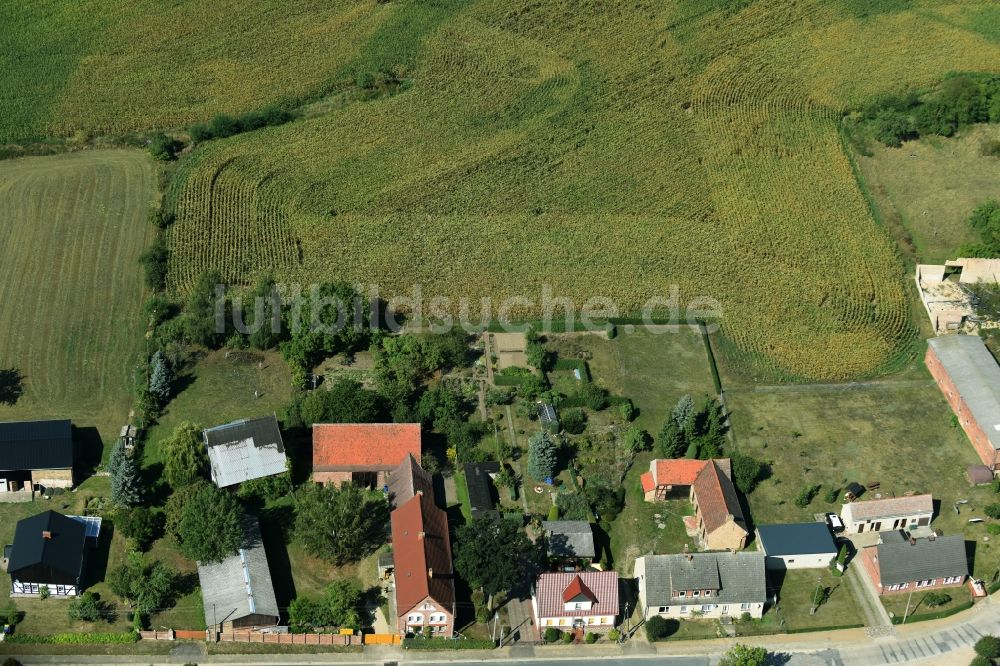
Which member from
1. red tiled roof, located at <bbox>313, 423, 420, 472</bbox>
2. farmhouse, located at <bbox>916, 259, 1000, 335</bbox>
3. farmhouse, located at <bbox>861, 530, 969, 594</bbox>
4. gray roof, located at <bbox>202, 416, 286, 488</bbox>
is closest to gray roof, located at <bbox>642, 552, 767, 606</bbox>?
farmhouse, located at <bbox>861, 530, 969, 594</bbox>

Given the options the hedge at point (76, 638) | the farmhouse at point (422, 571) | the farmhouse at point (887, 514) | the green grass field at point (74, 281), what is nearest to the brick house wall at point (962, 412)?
the farmhouse at point (887, 514)

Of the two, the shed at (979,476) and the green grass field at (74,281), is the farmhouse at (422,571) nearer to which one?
the green grass field at (74,281)

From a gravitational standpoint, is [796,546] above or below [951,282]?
above

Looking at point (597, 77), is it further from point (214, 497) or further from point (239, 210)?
point (214, 497)

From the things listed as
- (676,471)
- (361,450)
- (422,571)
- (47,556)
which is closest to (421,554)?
(422,571)

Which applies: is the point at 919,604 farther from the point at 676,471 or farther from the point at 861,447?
the point at 676,471

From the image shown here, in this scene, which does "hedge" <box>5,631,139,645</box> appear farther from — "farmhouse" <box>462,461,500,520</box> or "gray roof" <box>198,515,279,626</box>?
"farmhouse" <box>462,461,500,520</box>

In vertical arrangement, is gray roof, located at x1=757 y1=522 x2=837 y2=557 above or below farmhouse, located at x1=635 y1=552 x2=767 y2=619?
below

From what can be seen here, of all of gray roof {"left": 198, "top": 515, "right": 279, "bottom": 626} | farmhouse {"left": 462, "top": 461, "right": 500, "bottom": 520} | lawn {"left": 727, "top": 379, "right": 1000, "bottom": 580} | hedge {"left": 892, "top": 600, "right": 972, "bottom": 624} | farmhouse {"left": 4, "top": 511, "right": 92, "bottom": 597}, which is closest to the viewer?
gray roof {"left": 198, "top": 515, "right": 279, "bottom": 626}
